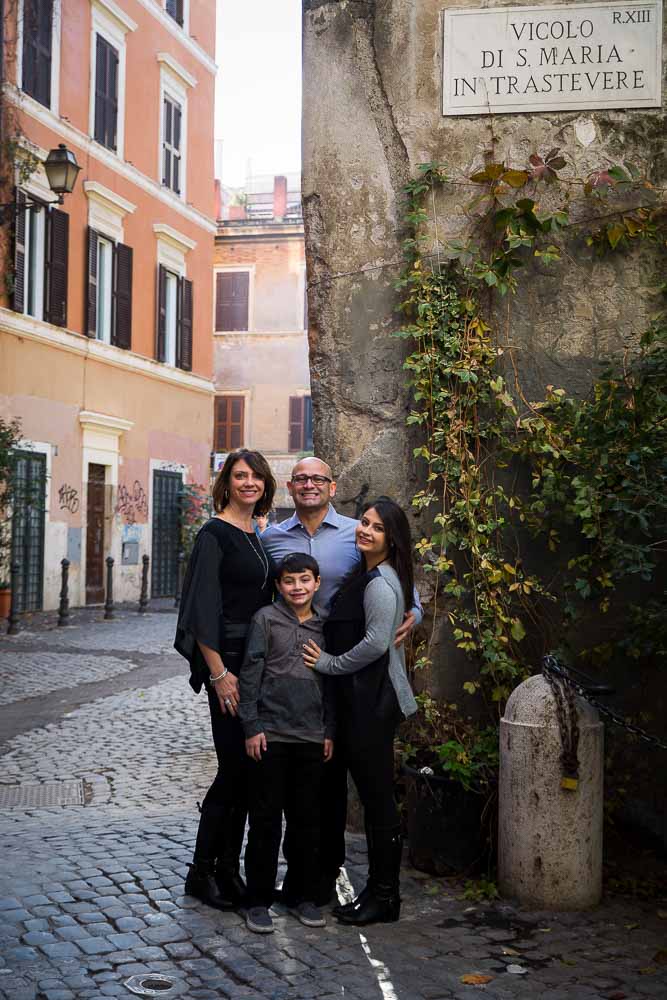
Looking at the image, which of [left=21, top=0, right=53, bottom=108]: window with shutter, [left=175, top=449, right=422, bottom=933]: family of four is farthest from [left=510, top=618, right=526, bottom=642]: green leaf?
[left=21, top=0, right=53, bottom=108]: window with shutter

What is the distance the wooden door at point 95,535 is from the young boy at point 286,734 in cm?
1552

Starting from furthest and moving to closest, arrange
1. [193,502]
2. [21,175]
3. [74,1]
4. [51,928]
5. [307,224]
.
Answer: [193,502]
[74,1]
[21,175]
[307,224]
[51,928]

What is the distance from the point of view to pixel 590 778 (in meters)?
4.48

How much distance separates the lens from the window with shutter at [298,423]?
33312 millimetres

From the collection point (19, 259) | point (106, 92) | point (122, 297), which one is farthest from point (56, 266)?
point (106, 92)

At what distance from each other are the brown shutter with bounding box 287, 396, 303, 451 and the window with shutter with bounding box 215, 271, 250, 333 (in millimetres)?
2554

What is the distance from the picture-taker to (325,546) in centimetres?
455

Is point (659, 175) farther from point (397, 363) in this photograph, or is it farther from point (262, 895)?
point (262, 895)

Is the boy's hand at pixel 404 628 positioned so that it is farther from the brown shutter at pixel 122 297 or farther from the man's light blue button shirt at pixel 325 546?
the brown shutter at pixel 122 297

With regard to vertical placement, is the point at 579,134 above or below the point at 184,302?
below

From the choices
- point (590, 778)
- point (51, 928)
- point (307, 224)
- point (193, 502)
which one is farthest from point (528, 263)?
point (193, 502)

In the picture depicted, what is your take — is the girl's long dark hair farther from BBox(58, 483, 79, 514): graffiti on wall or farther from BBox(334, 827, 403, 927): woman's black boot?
BBox(58, 483, 79, 514): graffiti on wall

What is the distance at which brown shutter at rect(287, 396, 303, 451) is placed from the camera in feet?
109

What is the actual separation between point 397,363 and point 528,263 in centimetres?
74
